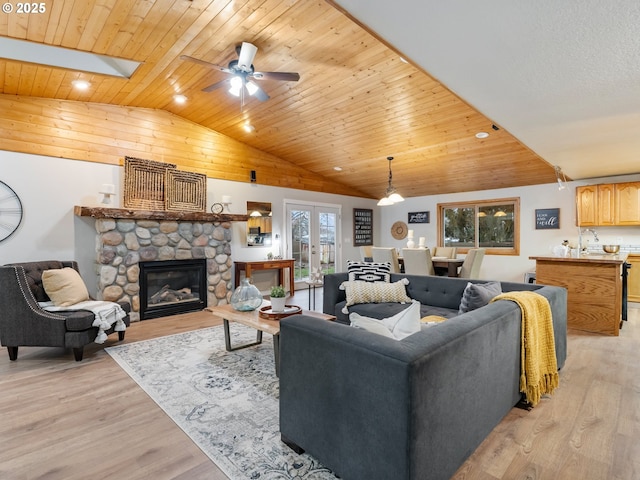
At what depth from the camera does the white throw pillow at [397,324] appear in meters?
1.66

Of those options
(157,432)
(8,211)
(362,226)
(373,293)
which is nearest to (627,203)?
(373,293)

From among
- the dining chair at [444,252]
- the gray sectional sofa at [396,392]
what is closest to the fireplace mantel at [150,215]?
the gray sectional sofa at [396,392]

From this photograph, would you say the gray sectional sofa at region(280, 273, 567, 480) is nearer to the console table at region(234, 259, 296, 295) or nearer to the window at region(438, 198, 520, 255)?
the console table at region(234, 259, 296, 295)

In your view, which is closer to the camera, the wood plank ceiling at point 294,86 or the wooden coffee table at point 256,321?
the wooden coffee table at point 256,321

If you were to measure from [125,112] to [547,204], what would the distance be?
7.58 meters

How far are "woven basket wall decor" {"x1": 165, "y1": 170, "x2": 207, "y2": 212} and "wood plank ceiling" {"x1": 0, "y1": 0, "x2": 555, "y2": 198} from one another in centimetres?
99

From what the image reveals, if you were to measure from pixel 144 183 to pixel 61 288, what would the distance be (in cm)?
204

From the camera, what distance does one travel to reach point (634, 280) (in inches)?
210

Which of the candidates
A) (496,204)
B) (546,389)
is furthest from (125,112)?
(496,204)

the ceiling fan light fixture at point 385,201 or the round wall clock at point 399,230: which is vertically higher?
the ceiling fan light fixture at point 385,201

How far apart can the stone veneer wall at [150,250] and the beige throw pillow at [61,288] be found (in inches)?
38.1

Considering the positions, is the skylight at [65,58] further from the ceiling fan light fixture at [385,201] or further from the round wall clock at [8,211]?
the ceiling fan light fixture at [385,201]

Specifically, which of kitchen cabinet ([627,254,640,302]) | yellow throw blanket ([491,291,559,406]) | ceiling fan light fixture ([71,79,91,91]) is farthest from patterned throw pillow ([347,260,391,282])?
kitchen cabinet ([627,254,640,302])

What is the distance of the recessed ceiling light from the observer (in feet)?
12.8
